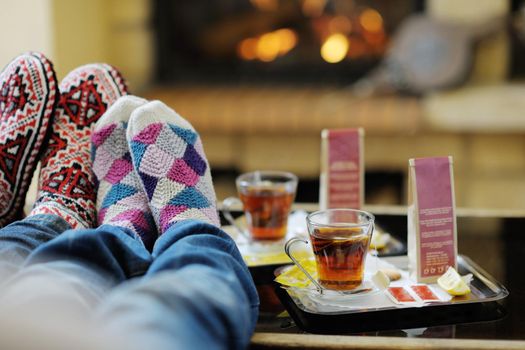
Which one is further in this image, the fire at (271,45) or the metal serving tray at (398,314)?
the fire at (271,45)

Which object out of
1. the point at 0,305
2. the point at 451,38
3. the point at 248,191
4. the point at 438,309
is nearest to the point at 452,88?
the point at 451,38

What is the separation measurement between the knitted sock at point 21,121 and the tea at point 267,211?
36 cm

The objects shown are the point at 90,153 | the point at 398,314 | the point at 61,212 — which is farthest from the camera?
the point at 90,153

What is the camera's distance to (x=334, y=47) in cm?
249

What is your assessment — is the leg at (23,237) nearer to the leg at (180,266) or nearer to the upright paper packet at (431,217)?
the leg at (180,266)

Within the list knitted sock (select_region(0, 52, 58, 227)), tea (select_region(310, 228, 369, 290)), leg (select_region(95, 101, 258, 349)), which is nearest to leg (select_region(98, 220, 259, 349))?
leg (select_region(95, 101, 258, 349))

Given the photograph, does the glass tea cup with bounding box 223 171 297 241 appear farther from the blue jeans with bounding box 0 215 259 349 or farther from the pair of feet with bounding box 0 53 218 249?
the blue jeans with bounding box 0 215 259 349

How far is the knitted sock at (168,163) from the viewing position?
0.97 meters

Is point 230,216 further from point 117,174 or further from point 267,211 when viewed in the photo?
point 117,174

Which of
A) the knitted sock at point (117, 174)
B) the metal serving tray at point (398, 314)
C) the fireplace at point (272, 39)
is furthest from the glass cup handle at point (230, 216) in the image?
the fireplace at point (272, 39)

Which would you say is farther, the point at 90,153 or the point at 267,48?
the point at 267,48

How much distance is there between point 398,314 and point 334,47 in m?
1.76

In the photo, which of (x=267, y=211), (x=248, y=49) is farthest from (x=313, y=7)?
(x=267, y=211)

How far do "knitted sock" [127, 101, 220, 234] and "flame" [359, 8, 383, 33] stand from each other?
4.99 feet
